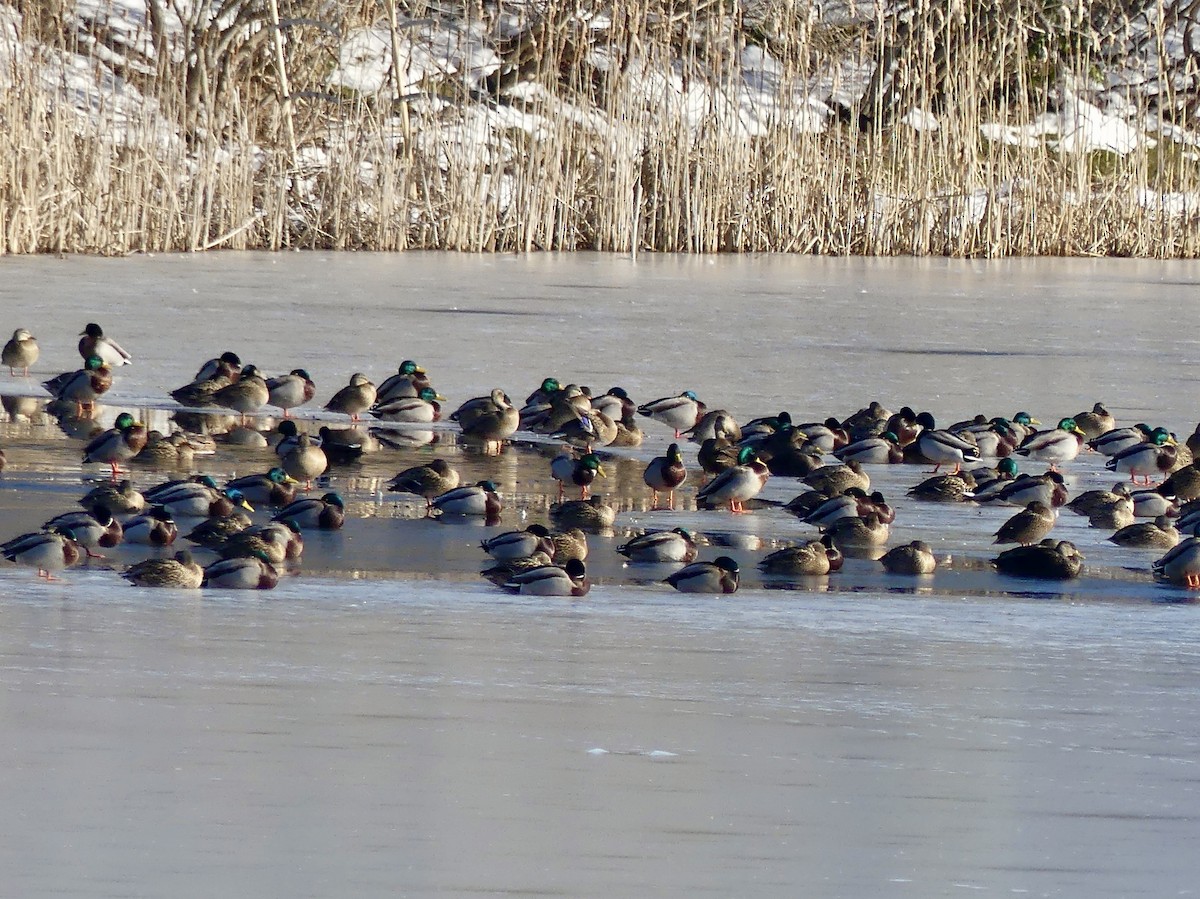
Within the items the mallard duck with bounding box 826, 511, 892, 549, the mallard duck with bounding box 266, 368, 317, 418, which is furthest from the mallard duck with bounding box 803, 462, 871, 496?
the mallard duck with bounding box 266, 368, 317, 418

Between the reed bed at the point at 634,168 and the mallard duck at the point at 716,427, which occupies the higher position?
the reed bed at the point at 634,168

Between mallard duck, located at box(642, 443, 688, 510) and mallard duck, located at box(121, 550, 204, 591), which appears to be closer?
mallard duck, located at box(121, 550, 204, 591)

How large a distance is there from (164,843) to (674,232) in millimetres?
15861

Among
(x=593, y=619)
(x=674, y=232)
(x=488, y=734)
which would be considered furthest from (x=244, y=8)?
(x=488, y=734)

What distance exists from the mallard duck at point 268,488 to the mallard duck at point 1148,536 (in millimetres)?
2888

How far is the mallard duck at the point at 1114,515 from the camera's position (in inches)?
301

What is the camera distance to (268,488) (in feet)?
25.2

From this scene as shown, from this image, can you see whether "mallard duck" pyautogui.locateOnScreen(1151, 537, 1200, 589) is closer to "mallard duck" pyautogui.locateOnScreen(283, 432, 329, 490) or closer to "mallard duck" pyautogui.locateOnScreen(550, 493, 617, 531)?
"mallard duck" pyautogui.locateOnScreen(550, 493, 617, 531)

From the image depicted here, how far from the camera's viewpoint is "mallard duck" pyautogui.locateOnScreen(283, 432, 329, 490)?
8.23 meters

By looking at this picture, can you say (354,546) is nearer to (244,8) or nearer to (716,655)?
(716,655)

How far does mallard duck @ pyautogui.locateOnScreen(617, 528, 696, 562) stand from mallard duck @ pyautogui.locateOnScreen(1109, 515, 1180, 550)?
1.51 metres

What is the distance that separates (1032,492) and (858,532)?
1.04 metres

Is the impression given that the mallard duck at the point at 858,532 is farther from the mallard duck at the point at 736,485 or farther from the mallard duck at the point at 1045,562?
the mallard duck at the point at 736,485

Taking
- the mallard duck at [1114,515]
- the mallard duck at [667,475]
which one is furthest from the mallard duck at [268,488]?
the mallard duck at [1114,515]
